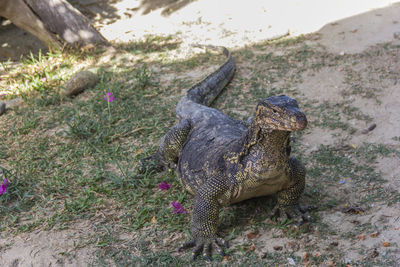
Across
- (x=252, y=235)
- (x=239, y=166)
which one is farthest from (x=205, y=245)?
(x=239, y=166)

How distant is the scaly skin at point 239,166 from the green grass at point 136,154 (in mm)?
221

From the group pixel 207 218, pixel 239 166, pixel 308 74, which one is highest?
pixel 239 166

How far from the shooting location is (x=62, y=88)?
7.58 m

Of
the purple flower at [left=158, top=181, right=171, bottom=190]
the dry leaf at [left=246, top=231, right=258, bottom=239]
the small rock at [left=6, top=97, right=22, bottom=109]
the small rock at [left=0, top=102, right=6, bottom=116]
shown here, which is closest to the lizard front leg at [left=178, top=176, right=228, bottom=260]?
the dry leaf at [left=246, top=231, right=258, bottom=239]

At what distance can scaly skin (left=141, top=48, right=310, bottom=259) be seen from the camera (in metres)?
3.53

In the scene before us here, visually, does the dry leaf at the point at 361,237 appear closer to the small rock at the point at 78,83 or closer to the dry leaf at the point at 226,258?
the dry leaf at the point at 226,258

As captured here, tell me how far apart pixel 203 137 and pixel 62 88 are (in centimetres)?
388

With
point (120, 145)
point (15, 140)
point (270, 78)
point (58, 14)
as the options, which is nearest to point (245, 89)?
point (270, 78)

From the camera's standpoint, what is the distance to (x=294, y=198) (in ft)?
13.7

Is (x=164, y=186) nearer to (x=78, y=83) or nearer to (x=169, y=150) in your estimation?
(x=169, y=150)

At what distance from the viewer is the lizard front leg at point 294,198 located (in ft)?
13.3

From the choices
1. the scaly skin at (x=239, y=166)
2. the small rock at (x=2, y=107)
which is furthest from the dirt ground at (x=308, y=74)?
the small rock at (x=2, y=107)

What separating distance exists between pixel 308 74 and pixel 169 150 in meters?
3.28

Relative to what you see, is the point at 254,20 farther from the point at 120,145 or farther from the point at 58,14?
the point at 120,145
